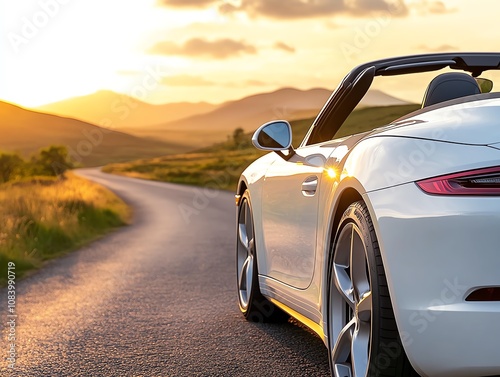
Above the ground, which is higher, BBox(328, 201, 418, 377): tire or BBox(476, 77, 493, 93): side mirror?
BBox(476, 77, 493, 93): side mirror

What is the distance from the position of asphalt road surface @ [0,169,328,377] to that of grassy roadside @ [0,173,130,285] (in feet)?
1.64

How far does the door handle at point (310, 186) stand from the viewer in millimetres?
4133

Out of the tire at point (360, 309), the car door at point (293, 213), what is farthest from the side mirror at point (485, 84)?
the tire at point (360, 309)

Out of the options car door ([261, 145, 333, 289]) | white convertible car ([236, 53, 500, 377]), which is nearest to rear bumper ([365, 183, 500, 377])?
white convertible car ([236, 53, 500, 377])

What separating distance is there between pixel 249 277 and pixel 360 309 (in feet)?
8.43

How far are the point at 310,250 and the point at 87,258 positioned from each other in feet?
24.9

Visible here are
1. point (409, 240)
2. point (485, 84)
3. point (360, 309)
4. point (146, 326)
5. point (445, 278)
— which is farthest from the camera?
point (146, 326)

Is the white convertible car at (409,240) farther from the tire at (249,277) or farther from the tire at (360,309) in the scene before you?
the tire at (249,277)

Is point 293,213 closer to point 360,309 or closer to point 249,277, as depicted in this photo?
point 360,309

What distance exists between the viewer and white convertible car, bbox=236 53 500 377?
2713 millimetres

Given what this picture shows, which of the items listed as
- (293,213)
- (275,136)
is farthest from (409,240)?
(275,136)

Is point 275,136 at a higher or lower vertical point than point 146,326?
higher

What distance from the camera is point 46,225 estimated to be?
1348 cm

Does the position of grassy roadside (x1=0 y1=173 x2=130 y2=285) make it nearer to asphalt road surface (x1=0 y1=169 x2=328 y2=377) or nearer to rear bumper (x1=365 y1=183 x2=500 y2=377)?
asphalt road surface (x1=0 y1=169 x2=328 y2=377)
